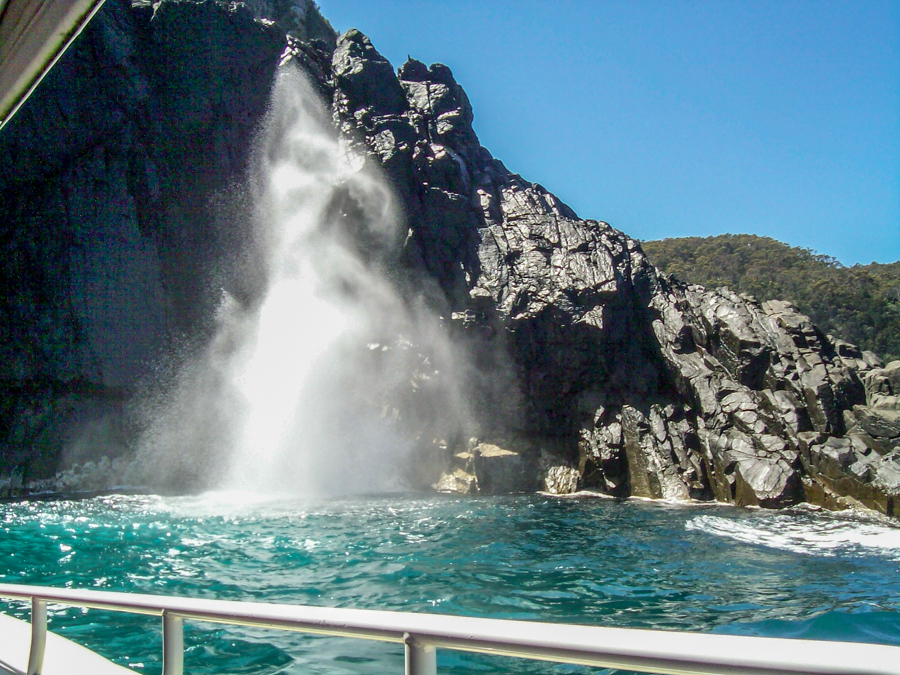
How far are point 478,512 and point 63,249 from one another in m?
24.5

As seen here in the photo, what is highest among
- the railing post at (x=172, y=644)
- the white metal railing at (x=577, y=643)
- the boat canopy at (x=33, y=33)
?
the boat canopy at (x=33, y=33)

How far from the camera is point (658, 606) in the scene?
32.9 feet

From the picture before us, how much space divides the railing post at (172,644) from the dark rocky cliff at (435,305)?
2378 centimetres

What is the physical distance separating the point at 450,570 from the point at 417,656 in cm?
1074

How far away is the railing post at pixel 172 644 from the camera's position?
2848 mm

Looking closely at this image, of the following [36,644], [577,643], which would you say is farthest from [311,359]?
[577,643]

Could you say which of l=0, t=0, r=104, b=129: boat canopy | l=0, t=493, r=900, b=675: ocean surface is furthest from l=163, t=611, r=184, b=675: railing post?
l=0, t=493, r=900, b=675: ocean surface

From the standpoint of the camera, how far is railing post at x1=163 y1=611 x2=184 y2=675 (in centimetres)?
285

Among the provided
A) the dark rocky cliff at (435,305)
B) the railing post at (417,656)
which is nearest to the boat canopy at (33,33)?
the railing post at (417,656)

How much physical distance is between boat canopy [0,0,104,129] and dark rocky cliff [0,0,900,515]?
24.8 m

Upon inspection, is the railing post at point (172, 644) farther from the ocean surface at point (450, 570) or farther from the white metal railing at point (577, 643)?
the ocean surface at point (450, 570)

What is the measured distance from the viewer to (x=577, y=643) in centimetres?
172

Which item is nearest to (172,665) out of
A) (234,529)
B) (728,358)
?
(234,529)

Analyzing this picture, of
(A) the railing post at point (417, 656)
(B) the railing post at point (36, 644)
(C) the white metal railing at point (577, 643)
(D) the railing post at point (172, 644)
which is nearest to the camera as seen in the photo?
(C) the white metal railing at point (577, 643)
